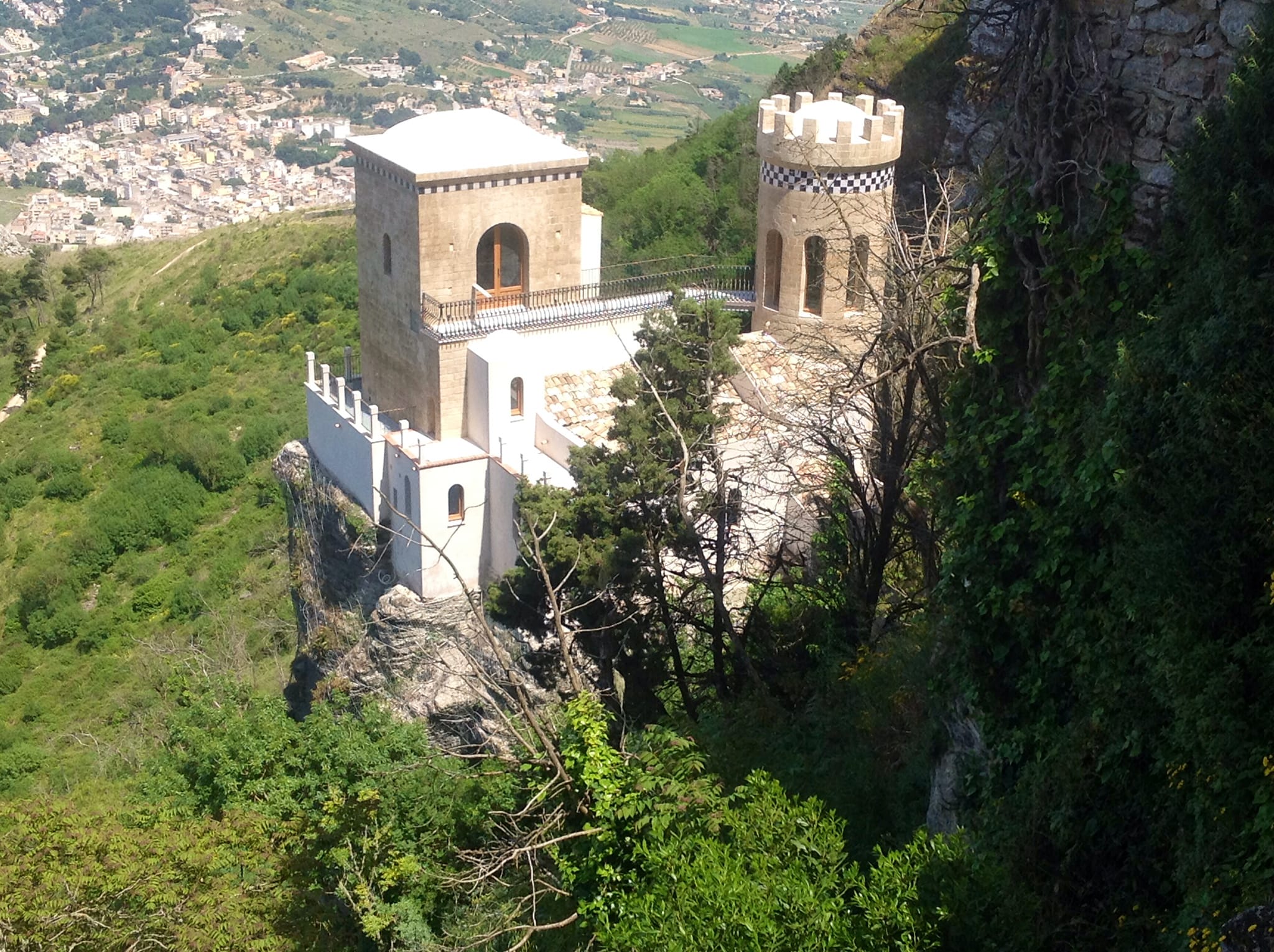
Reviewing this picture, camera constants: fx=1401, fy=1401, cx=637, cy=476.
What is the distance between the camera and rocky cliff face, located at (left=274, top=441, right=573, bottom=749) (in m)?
15.0

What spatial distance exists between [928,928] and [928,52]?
19263 millimetres

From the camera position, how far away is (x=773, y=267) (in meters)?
17.3

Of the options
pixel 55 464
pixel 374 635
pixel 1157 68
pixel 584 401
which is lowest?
pixel 55 464

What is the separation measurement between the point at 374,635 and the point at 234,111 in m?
69.2

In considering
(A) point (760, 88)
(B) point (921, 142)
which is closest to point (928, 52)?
(B) point (921, 142)

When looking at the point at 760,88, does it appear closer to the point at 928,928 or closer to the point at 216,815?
the point at 216,815

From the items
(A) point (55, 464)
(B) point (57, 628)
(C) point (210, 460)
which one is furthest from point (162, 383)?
(B) point (57, 628)

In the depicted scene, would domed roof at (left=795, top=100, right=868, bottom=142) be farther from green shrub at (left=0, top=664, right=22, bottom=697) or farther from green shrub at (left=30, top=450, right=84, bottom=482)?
green shrub at (left=30, top=450, right=84, bottom=482)

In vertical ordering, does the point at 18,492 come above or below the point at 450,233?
below

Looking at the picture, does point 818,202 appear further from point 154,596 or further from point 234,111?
point 234,111

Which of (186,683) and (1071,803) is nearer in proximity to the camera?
(1071,803)

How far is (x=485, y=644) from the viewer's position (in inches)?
608

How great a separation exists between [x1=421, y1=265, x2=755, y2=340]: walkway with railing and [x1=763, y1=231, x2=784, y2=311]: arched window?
0.61m

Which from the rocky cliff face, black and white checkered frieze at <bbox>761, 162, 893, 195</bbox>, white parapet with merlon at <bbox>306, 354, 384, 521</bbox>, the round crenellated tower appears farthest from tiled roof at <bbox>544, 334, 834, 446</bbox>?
the rocky cliff face
